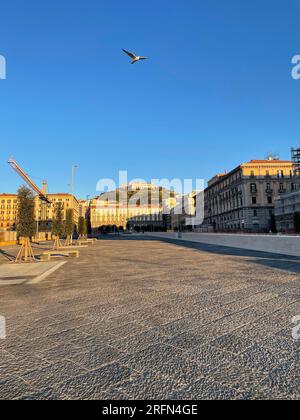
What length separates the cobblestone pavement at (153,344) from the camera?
2.41 metres

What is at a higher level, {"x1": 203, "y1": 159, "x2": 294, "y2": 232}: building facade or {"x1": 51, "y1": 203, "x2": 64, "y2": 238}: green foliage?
{"x1": 203, "y1": 159, "x2": 294, "y2": 232}: building facade

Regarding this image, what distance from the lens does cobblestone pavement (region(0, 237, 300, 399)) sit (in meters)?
2.41

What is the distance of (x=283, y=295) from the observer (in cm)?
558

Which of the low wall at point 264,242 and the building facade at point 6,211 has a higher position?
the building facade at point 6,211

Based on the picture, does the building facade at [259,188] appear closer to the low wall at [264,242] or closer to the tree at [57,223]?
the low wall at [264,242]

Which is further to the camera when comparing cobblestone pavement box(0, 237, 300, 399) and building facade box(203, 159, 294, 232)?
building facade box(203, 159, 294, 232)

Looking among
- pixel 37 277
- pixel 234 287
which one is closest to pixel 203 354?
pixel 234 287

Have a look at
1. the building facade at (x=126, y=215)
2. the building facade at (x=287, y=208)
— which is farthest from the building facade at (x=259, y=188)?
the building facade at (x=126, y=215)

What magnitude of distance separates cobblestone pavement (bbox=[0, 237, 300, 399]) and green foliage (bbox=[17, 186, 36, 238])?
9012mm

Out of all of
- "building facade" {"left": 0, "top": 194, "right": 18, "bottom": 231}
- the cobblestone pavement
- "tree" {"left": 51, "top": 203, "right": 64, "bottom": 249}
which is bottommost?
the cobblestone pavement

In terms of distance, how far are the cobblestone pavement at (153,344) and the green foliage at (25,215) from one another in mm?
9012

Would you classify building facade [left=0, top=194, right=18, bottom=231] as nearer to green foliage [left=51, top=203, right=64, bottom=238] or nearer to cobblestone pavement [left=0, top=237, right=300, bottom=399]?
green foliage [left=51, top=203, right=64, bottom=238]

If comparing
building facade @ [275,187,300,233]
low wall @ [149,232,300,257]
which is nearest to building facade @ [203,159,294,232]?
building facade @ [275,187,300,233]

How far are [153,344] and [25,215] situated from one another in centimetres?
1379
